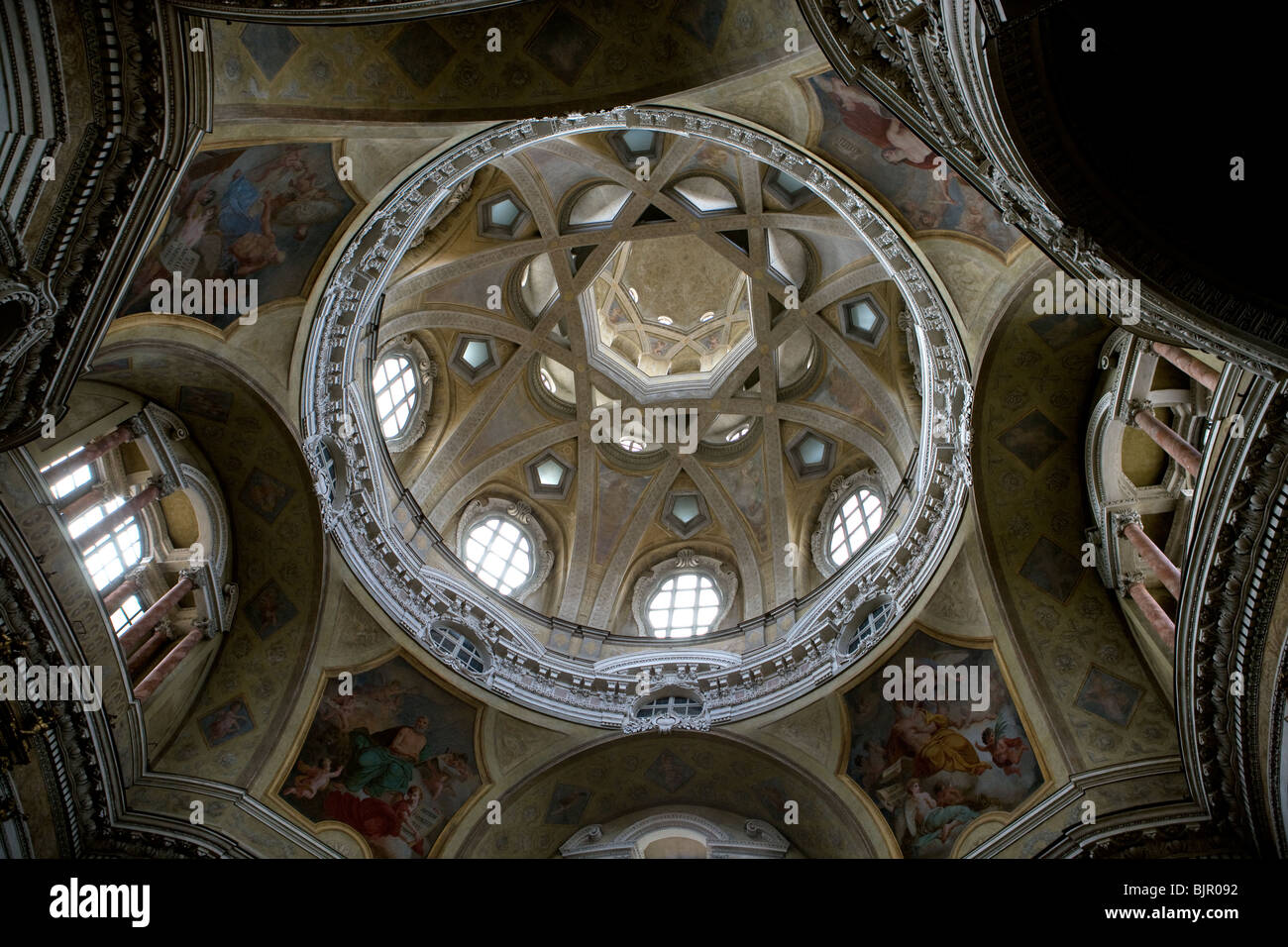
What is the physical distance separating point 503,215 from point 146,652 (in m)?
12.0

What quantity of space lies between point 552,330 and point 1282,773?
18637 mm

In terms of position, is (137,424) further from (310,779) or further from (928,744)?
(928,744)

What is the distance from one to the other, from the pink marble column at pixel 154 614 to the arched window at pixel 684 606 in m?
10.6

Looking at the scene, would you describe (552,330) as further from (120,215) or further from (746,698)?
(120,215)

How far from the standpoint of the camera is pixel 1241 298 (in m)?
8.44

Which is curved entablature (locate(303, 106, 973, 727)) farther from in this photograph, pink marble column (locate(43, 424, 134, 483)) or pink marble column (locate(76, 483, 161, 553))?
pink marble column (locate(43, 424, 134, 483))

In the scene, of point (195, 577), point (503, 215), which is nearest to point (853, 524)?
point (503, 215)

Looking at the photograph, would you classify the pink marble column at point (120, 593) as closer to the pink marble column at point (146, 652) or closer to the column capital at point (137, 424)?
the pink marble column at point (146, 652)

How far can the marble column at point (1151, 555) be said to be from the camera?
43.3ft

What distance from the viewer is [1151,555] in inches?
548

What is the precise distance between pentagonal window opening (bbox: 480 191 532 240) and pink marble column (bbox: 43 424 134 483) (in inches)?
380

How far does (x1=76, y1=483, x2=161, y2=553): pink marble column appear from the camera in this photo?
13961 millimetres

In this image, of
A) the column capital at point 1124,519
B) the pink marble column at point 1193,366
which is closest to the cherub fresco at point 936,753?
the column capital at point 1124,519
